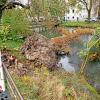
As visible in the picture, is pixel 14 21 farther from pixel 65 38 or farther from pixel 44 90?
pixel 44 90

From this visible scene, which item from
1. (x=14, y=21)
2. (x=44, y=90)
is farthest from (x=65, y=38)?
(x=44, y=90)

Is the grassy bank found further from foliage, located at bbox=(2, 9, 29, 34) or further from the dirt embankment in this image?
the dirt embankment

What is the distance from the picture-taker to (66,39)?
95.8ft

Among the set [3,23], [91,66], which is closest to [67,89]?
[91,66]

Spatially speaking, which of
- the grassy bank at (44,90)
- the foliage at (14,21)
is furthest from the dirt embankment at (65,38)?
the grassy bank at (44,90)

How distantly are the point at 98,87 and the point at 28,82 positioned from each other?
602cm

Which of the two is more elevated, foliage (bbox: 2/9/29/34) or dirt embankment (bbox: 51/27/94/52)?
foliage (bbox: 2/9/29/34)

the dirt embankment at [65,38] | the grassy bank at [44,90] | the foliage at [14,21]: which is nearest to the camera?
the grassy bank at [44,90]

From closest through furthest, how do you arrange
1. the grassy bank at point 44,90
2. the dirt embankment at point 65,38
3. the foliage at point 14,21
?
A: the grassy bank at point 44,90 < the foliage at point 14,21 < the dirt embankment at point 65,38

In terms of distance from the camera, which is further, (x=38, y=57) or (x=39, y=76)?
(x=38, y=57)

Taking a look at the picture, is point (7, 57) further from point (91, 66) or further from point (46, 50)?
point (91, 66)

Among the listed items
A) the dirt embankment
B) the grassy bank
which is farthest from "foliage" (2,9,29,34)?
the grassy bank

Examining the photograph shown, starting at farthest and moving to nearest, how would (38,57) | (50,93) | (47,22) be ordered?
(47,22), (38,57), (50,93)

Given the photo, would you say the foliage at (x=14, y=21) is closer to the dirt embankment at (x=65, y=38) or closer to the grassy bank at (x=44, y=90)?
the dirt embankment at (x=65, y=38)
